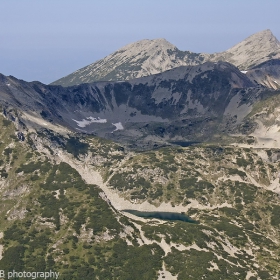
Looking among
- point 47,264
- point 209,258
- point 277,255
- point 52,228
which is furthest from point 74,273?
point 277,255

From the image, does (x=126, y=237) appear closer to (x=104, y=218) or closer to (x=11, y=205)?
(x=104, y=218)

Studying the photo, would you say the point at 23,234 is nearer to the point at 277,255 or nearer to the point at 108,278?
the point at 108,278

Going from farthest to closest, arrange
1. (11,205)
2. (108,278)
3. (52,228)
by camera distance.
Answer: (11,205) < (52,228) < (108,278)

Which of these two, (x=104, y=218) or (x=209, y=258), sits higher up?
(x=104, y=218)

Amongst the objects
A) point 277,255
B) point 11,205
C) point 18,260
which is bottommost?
point 277,255

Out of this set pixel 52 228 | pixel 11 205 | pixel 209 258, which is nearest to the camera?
pixel 209 258

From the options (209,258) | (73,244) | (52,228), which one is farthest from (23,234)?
(209,258)

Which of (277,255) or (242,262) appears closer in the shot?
(242,262)

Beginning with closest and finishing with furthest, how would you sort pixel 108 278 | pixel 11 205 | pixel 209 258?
pixel 108 278 < pixel 209 258 < pixel 11 205

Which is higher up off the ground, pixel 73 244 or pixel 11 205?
pixel 11 205
